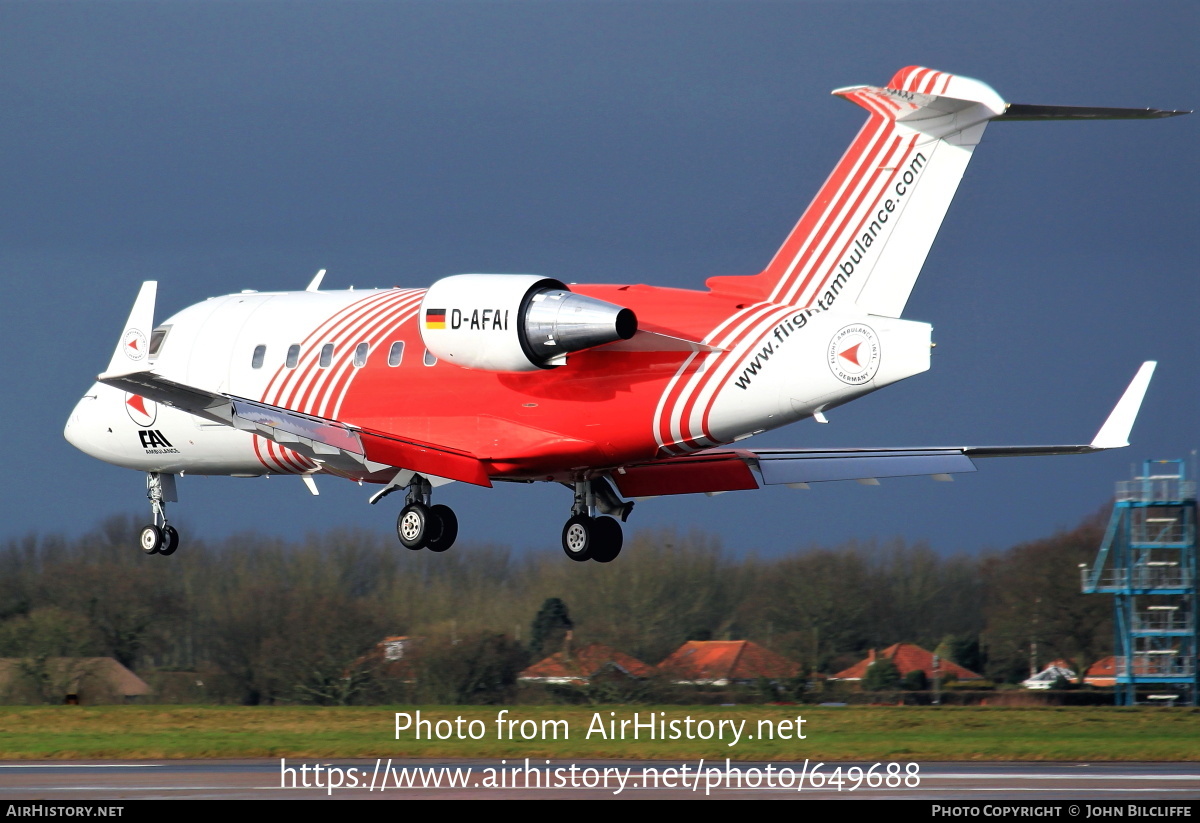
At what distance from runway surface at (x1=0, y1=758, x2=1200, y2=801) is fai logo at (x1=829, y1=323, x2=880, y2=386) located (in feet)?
20.1

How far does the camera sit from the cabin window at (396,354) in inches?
1080

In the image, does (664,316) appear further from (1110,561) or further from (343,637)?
(1110,561)

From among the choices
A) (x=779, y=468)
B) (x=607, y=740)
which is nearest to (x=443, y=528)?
(x=779, y=468)

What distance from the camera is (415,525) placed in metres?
27.5

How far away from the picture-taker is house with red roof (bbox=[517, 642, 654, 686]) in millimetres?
43281

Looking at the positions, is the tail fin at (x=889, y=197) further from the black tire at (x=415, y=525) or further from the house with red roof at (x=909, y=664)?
the house with red roof at (x=909, y=664)

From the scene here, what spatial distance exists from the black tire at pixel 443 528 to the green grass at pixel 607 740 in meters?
6.16

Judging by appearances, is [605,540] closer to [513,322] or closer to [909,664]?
[513,322]

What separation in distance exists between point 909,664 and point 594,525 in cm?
2655

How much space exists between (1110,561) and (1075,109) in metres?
34.6

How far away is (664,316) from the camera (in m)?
25.1

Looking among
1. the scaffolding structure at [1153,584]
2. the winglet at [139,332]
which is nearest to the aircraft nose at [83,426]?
the winglet at [139,332]

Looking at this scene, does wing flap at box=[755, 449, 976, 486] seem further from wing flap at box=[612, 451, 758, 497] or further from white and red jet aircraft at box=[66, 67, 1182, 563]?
wing flap at box=[612, 451, 758, 497]

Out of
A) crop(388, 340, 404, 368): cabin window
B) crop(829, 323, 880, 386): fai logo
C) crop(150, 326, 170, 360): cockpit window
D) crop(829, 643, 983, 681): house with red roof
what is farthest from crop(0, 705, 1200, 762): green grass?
crop(829, 323, 880, 386): fai logo
